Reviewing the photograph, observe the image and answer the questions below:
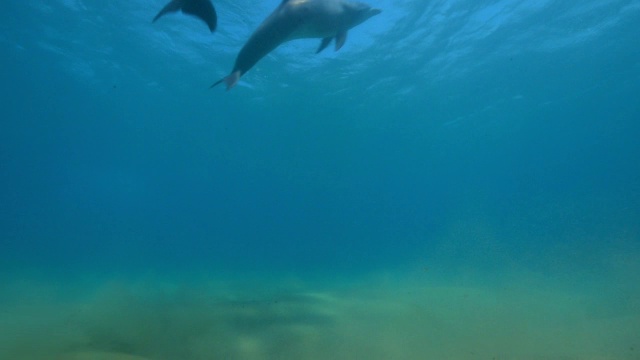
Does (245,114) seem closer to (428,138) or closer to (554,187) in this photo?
(428,138)

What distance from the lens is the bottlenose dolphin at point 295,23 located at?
3.28 m

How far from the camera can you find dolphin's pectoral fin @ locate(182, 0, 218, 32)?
309cm

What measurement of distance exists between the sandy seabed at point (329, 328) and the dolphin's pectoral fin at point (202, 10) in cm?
463

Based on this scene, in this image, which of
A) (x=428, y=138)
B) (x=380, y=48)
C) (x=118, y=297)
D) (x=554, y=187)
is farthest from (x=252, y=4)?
(x=554, y=187)

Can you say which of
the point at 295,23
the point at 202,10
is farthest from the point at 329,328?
the point at 202,10

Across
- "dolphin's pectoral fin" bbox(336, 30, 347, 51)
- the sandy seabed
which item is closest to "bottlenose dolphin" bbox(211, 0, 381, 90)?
"dolphin's pectoral fin" bbox(336, 30, 347, 51)

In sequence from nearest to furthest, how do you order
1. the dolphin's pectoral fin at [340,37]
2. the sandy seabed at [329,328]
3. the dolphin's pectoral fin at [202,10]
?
the dolphin's pectoral fin at [202,10] < the dolphin's pectoral fin at [340,37] < the sandy seabed at [329,328]

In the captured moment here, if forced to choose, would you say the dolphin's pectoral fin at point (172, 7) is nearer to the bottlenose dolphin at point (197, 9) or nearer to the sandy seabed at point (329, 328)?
the bottlenose dolphin at point (197, 9)

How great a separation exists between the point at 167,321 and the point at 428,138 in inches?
1617

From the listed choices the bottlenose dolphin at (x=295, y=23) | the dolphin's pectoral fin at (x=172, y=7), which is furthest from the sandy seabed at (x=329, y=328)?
the dolphin's pectoral fin at (x=172, y=7)

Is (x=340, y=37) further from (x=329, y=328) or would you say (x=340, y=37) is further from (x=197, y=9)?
(x=329, y=328)

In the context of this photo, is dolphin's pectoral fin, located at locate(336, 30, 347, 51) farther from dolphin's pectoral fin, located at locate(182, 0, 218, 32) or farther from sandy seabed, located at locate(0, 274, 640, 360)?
sandy seabed, located at locate(0, 274, 640, 360)

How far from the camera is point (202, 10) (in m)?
3.14

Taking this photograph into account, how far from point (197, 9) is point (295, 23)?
0.80 meters
